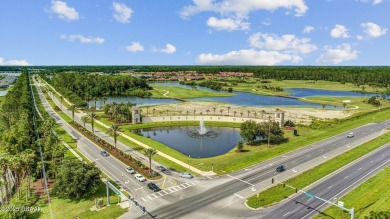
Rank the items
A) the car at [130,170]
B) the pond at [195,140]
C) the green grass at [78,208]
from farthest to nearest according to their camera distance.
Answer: the pond at [195,140] → the car at [130,170] → the green grass at [78,208]

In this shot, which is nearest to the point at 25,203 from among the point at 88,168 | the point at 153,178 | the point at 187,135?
the point at 88,168

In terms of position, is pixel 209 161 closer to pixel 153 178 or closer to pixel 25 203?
pixel 153 178

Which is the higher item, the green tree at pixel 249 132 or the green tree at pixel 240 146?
the green tree at pixel 249 132

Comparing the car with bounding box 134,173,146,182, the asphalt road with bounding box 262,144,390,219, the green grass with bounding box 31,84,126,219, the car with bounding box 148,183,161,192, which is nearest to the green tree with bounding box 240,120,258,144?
the asphalt road with bounding box 262,144,390,219

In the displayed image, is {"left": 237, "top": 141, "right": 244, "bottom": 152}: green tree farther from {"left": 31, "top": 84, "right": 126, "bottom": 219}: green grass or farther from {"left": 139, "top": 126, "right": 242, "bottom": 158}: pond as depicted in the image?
{"left": 31, "top": 84, "right": 126, "bottom": 219}: green grass

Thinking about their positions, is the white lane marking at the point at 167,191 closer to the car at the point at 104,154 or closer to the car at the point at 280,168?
the car at the point at 280,168

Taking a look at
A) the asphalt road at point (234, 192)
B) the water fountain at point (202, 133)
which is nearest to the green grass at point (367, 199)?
the asphalt road at point (234, 192)

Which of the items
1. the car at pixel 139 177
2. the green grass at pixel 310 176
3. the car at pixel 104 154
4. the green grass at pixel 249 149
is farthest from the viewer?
the car at pixel 104 154
